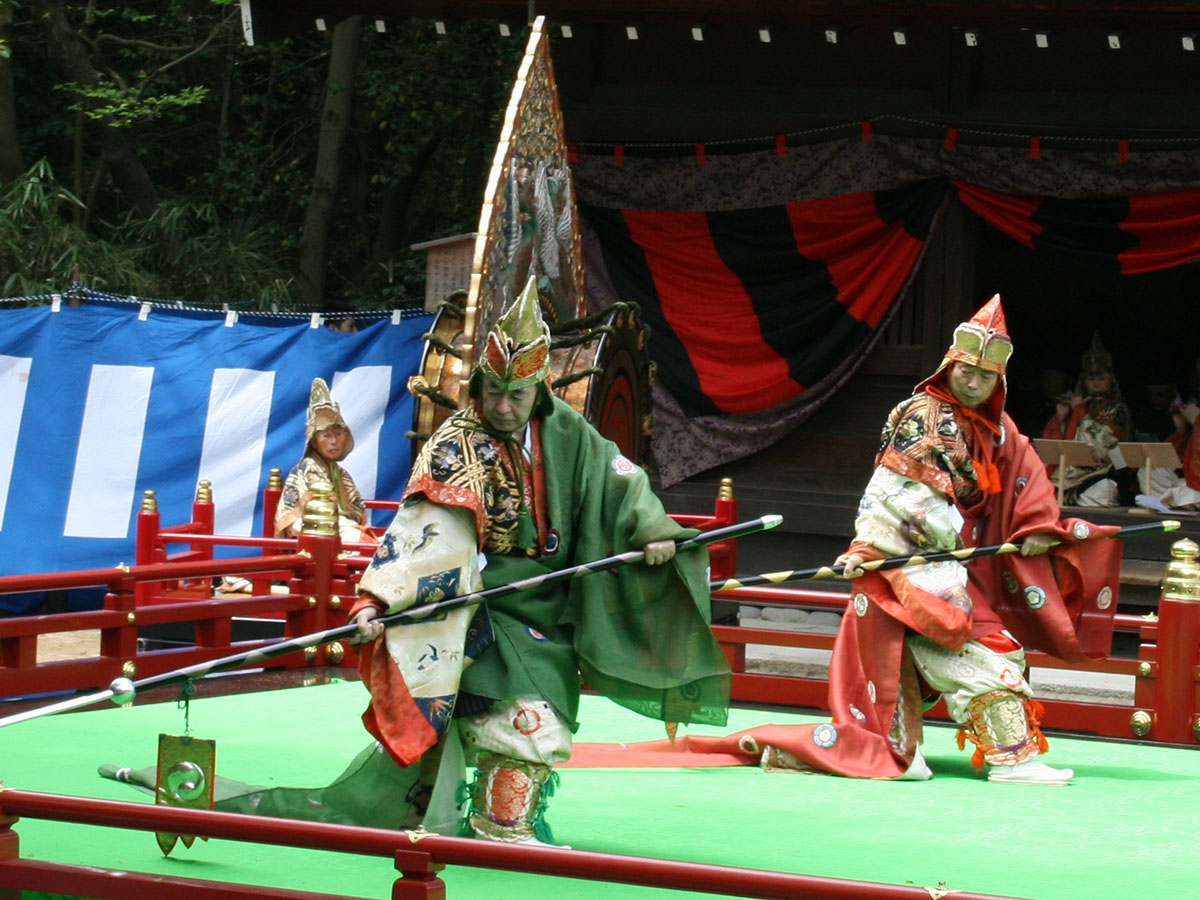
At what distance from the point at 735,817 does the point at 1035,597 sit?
1.47m

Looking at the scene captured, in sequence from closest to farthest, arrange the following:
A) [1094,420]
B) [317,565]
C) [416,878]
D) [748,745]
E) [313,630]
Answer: [416,878] < [748,745] < [313,630] < [317,565] < [1094,420]

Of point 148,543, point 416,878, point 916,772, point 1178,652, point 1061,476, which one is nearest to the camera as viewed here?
point 416,878

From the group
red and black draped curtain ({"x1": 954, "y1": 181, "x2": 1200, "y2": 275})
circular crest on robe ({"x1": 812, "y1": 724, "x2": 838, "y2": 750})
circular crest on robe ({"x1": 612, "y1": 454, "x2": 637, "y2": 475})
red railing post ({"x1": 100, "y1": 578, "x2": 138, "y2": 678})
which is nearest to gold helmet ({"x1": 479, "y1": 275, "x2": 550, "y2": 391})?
circular crest on robe ({"x1": 612, "y1": 454, "x2": 637, "y2": 475})

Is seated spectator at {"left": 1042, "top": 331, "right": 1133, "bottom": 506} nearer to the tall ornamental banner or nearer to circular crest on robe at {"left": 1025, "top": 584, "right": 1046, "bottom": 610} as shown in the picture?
the tall ornamental banner

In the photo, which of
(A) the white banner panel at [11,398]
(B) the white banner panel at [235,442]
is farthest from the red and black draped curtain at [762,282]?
(A) the white banner panel at [11,398]

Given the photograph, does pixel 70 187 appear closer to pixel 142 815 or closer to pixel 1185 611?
pixel 1185 611

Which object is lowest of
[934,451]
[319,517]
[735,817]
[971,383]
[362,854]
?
[735,817]

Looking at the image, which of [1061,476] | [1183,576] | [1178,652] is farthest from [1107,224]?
[1178,652]

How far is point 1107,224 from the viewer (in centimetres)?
991

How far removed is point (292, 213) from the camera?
48.6 ft

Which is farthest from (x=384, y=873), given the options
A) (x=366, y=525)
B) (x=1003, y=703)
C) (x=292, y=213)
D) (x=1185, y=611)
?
(x=292, y=213)

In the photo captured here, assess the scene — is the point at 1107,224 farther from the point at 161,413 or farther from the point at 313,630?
the point at 161,413

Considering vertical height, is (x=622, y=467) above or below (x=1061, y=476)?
below

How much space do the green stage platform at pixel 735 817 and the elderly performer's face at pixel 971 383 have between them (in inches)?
52.9
